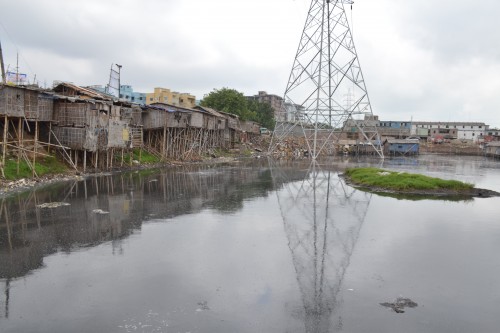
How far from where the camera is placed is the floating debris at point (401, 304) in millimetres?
8117

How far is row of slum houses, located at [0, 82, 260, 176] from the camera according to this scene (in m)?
22.8

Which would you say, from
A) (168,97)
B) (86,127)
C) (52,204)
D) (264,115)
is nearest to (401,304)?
(52,204)

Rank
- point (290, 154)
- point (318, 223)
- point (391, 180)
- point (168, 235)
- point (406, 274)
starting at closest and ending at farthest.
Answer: point (406, 274), point (168, 235), point (318, 223), point (391, 180), point (290, 154)

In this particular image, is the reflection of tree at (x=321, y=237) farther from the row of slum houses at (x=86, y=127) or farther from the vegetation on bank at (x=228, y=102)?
the vegetation on bank at (x=228, y=102)

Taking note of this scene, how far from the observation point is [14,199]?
17422 mm

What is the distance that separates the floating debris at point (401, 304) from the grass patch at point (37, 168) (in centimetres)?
1913

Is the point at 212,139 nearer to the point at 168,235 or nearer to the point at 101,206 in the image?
the point at 101,206

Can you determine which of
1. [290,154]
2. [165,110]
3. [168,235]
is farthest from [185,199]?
[290,154]

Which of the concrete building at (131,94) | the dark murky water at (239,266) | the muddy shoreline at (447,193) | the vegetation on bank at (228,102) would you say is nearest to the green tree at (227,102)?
the vegetation on bank at (228,102)

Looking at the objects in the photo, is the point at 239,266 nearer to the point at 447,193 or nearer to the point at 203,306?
the point at 203,306

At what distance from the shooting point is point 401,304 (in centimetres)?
837

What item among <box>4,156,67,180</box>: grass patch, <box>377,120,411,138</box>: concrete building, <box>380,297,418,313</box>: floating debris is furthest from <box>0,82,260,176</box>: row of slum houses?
<box>377,120,411,138</box>: concrete building

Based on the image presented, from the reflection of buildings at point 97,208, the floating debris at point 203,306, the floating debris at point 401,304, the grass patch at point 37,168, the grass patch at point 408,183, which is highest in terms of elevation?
the grass patch at point 37,168

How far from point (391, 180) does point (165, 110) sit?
74.4 ft
